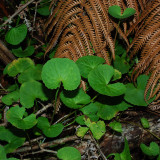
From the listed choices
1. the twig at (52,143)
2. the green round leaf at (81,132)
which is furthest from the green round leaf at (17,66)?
the green round leaf at (81,132)

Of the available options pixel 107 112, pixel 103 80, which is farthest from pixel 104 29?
pixel 107 112

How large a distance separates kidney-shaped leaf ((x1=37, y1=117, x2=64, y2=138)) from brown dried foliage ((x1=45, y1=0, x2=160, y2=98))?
69 cm

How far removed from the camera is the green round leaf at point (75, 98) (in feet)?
6.22

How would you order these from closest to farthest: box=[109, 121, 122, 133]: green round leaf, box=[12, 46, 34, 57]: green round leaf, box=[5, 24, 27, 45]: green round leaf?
box=[109, 121, 122, 133]: green round leaf
box=[5, 24, 27, 45]: green round leaf
box=[12, 46, 34, 57]: green round leaf

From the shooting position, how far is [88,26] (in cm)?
187

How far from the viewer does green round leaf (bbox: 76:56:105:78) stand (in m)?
1.90

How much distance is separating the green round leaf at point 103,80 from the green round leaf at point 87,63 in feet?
0.36

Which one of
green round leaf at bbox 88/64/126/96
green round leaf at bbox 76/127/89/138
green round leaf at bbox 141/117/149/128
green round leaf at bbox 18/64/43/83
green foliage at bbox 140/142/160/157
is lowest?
green foliage at bbox 140/142/160/157

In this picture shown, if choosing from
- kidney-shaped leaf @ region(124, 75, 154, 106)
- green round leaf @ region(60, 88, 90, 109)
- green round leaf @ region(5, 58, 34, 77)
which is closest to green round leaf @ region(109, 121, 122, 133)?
kidney-shaped leaf @ region(124, 75, 154, 106)

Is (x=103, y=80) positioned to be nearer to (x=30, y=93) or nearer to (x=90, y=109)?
(x=90, y=109)

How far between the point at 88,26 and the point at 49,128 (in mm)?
1055

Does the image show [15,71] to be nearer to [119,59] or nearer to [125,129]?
[119,59]

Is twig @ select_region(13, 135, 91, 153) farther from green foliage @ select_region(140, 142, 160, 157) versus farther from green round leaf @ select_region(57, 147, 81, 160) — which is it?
green foliage @ select_region(140, 142, 160, 157)

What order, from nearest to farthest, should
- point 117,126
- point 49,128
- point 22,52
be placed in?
point 49,128, point 117,126, point 22,52
